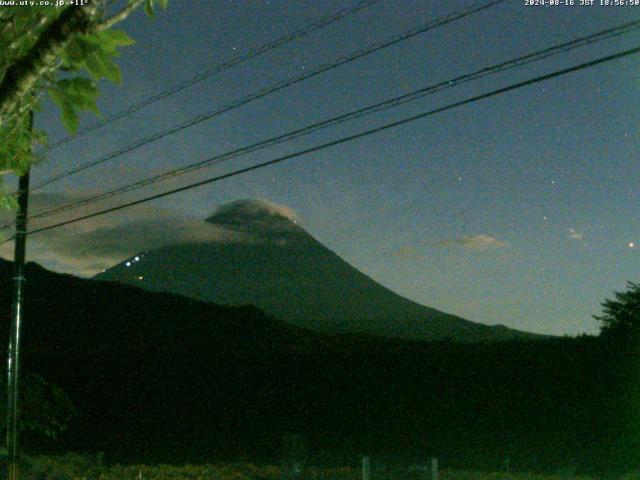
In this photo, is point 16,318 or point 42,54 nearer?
point 42,54

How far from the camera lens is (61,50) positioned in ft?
8.54

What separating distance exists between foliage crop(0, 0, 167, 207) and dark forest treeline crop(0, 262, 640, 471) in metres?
15.2

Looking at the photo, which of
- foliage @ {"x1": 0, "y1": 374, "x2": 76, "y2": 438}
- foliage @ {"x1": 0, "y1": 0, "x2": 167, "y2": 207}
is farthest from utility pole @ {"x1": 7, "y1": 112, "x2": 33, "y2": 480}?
foliage @ {"x1": 0, "y1": 0, "x2": 167, "y2": 207}

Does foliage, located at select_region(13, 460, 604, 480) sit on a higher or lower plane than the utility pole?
lower

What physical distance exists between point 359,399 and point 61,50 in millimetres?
16902

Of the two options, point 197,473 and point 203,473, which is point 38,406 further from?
point 203,473

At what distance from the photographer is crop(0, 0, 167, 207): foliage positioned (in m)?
2.58

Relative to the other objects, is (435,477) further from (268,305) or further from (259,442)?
(268,305)

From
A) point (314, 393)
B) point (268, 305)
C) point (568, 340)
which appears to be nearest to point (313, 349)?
point (314, 393)

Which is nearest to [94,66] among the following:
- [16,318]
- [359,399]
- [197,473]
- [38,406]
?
[16,318]

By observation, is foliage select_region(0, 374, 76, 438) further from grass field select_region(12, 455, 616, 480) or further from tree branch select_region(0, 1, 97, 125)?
tree branch select_region(0, 1, 97, 125)

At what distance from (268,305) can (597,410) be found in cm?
6836

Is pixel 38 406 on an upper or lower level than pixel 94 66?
lower

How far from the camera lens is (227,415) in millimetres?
20469
